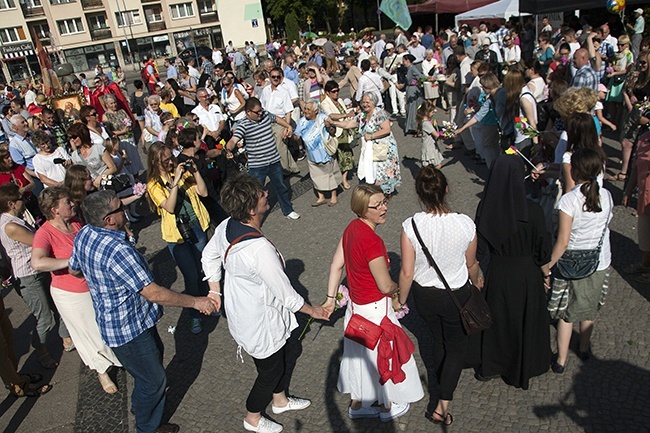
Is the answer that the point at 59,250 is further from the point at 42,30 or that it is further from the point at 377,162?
the point at 42,30

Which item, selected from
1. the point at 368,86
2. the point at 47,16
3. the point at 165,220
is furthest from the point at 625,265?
the point at 47,16

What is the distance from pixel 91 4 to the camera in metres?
51.8

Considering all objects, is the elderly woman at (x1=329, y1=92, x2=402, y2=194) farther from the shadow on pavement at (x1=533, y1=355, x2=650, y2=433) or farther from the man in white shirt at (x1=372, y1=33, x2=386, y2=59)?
the man in white shirt at (x1=372, y1=33, x2=386, y2=59)

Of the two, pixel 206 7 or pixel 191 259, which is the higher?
pixel 206 7

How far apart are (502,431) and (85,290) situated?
3.58 metres

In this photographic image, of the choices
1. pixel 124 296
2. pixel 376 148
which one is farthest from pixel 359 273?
pixel 376 148

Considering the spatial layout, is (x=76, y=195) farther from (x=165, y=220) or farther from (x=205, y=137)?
(x=205, y=137)

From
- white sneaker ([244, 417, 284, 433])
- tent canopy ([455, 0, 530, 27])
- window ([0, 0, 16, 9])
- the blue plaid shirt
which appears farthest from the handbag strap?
window ([0, 0, 16, 9])

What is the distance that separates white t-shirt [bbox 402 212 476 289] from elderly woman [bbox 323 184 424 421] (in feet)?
0.77

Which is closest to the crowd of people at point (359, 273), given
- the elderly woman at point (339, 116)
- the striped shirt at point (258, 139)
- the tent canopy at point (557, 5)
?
the striped shirt at point (258, 139)

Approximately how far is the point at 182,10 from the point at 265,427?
5962 centimetres

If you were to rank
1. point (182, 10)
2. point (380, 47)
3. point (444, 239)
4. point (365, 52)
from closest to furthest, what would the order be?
point (444, 239) → point (380, 47) → point (365, 52) → point (182, 10)

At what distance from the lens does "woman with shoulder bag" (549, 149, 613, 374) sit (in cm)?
347

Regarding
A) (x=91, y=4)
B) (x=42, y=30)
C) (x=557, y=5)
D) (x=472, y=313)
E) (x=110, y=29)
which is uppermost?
(x=91, y=4)
